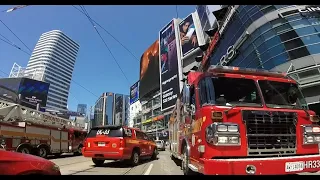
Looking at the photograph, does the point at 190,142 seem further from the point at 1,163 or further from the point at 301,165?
the point at 1,163

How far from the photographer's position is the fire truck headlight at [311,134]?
6.88 meters

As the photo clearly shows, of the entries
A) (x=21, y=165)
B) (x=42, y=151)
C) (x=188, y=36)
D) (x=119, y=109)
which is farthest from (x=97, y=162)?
(x=119, y=109)

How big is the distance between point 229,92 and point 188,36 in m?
83.4

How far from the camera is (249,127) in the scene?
6.50 meters

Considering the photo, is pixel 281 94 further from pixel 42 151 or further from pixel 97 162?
pixel 42 151

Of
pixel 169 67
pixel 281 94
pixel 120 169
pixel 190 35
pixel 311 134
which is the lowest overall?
pixel 120 169

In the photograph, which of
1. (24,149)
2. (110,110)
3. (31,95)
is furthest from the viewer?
(31,95)

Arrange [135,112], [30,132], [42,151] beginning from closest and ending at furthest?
[30,132], [42,151], [135,112]

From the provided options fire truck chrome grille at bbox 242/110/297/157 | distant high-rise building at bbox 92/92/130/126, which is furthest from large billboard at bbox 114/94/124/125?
fire truck chrome grille at bbox 242/110/297/157

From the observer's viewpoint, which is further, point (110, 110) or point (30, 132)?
point (110, 110)

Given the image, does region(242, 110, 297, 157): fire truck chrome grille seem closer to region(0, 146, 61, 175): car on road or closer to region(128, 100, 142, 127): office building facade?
region(0, 146, 61, 175): car on road

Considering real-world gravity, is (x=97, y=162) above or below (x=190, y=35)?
below

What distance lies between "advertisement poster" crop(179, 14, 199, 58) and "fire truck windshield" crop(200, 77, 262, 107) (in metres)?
77.5

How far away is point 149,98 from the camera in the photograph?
124375 millimetres
